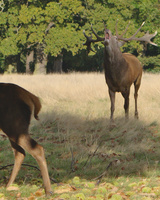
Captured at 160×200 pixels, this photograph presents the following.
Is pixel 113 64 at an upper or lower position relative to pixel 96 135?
upper

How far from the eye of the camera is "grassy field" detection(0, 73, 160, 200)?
4.68 m

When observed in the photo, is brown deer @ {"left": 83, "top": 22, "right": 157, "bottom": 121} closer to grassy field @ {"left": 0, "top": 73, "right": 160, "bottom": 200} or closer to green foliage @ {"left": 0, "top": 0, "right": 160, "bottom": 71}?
grassy field @ {"left": 0, "top": 73, "right": 160, "bottom": 200}

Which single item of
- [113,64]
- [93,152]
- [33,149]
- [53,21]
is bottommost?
[93,152]

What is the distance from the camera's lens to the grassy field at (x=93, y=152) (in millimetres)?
4684

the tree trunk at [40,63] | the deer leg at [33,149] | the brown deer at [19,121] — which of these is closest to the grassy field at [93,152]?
the deer leg at [33,149]

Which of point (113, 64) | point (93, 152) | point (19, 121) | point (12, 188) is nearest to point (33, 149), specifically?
point (19, 121)

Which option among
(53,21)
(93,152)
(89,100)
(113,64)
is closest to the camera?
(93,152)

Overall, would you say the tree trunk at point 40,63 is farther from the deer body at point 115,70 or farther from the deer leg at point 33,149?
the deer leg at point 33,149

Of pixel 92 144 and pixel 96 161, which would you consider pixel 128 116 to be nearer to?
pixel 92 144

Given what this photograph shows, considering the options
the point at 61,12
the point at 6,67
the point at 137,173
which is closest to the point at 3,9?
the point at 61,12

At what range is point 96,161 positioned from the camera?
6508mm

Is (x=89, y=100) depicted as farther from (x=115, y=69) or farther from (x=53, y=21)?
(x=53, y=21)

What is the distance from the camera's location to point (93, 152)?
704cm

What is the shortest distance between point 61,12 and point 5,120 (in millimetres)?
23867
